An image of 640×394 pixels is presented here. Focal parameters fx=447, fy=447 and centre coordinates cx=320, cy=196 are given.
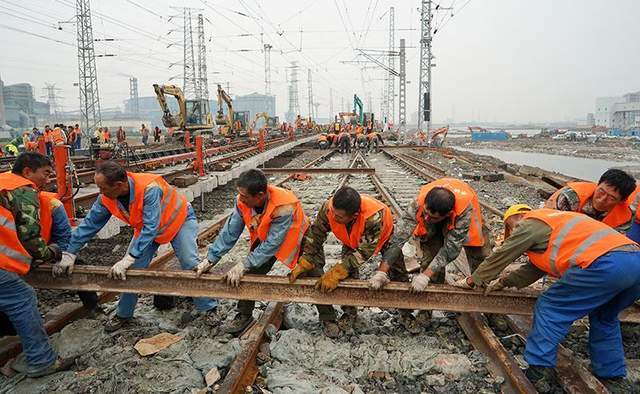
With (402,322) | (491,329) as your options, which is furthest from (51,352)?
(491,329)

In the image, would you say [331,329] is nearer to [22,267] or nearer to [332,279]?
[332,279]

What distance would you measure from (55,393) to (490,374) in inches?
114

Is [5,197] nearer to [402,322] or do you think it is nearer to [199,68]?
[402,322]

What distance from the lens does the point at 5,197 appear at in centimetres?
303

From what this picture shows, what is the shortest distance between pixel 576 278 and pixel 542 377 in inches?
27.9

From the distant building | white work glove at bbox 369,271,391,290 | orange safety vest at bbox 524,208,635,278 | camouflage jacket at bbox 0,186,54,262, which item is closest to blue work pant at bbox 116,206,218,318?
camouflage jacket at bbox 0,186,54,262

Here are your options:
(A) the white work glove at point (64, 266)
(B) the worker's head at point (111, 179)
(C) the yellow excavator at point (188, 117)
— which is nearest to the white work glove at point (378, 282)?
(B) the worker's head at point (111, 179)

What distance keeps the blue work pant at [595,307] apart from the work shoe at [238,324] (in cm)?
215

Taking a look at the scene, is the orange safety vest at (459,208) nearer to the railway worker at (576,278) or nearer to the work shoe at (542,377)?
the railway worker at (576,278)

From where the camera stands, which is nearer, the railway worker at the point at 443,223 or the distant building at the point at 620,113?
the railway worker at the point at 443,223

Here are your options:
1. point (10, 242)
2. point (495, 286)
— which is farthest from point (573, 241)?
point (10, 242)

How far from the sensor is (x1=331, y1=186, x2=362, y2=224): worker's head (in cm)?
317

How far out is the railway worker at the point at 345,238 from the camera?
325 cm

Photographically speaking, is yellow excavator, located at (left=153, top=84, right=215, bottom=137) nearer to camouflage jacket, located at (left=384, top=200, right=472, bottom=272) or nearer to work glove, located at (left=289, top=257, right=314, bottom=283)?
work glove, located at (left=289, top=257, right=314, bottom=283)
